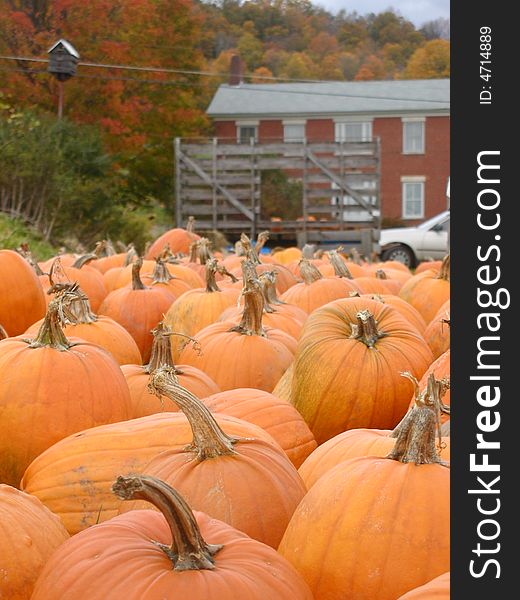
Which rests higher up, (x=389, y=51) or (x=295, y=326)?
(x=389, y=51)

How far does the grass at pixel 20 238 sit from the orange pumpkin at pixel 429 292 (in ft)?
18.5

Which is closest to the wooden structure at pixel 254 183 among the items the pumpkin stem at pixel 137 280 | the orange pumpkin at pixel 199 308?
the pumpkin stem at pixel 137 280

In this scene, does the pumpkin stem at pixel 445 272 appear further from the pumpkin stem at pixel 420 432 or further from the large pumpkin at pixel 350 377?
the pumpkin stem at pixel 420 432

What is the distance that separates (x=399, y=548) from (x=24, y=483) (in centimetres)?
108

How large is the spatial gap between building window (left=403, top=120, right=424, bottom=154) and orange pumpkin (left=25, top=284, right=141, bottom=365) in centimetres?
3863

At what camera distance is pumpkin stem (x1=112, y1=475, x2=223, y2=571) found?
4.66ft

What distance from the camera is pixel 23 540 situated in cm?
178

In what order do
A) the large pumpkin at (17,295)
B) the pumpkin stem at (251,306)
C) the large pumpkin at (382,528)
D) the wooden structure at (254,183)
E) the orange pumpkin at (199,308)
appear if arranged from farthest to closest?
the wooden structure at (254,183), the orange pumpkin at (199,308), the large pumpkin at (17,295), the pumpkin stem at (251,306), the large pumpkin at (382,528)

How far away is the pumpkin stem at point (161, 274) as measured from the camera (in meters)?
5.42

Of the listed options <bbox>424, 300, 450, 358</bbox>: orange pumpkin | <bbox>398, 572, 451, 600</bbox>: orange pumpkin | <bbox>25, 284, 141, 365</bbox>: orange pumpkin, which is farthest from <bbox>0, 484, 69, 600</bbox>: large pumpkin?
<bbox>424, 300, 450, 358</bbox>: orange pumpkin

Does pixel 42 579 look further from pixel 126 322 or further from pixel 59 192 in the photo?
pixel 59 192

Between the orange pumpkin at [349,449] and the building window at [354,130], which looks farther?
the building window at [354,130]

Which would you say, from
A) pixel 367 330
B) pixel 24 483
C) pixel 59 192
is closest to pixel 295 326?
pixel 367 330

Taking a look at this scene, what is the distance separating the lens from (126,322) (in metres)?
4.79
